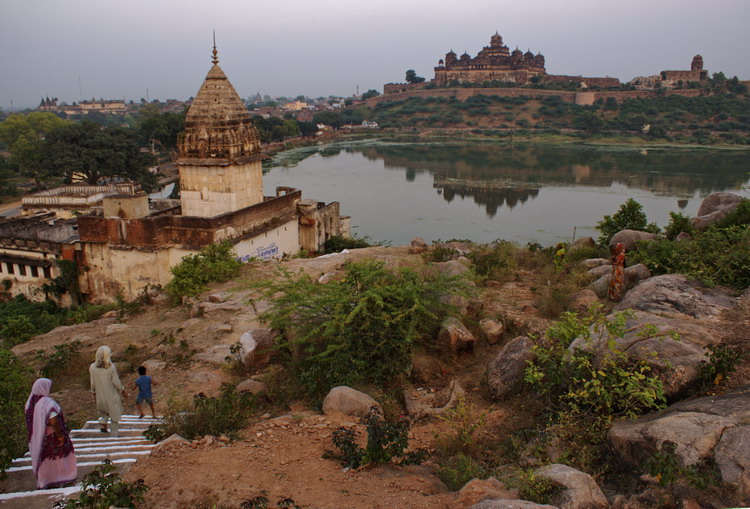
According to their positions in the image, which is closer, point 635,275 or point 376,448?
point 376,448

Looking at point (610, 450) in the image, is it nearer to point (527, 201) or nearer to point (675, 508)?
point (675, 508)

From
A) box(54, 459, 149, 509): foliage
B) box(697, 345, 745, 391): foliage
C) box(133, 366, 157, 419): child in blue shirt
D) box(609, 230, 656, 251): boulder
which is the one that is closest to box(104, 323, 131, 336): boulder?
box(133, 366, 157, 419): child in blue shirt

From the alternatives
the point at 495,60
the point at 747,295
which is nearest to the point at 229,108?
the point at 747,295

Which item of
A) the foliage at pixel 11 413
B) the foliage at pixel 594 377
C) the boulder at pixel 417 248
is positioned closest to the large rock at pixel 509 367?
the foliage at pixel 594 377

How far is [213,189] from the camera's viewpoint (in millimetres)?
10586

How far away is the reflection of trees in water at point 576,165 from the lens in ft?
98.1

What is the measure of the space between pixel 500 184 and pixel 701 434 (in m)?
27.3

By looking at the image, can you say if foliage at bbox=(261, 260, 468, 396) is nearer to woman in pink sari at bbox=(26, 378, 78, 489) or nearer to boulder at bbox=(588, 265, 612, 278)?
woman in pink sari at bbox=(26, 378, 78, 489)

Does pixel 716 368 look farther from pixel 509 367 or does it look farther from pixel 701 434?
pixel 509 367

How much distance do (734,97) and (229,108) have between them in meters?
67.4

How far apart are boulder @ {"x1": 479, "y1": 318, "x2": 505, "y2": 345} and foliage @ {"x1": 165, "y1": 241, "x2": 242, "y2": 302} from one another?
4427 mm

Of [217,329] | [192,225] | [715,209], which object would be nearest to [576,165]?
[715,209]

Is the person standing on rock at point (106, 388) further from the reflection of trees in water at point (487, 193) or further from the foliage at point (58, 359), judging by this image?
the reflection of trees in water at point (487, 193)

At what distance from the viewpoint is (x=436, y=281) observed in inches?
197
